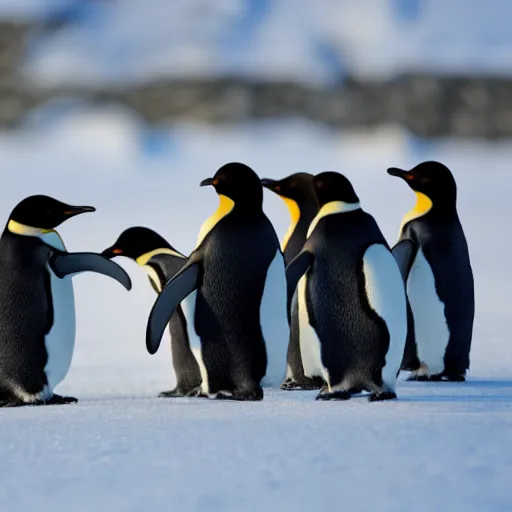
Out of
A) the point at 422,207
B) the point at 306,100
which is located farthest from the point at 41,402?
the point at 306,100

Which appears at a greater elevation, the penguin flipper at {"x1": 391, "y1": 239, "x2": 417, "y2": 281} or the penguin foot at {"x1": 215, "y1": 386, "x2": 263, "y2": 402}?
the penguin flipper at {"x1": 391, "y1": 239, "x2": 417, "y2": 281}

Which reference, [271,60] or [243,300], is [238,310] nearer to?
[243,300]

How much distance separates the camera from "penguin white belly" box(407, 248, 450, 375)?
11.1ft

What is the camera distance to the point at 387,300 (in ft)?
9.43

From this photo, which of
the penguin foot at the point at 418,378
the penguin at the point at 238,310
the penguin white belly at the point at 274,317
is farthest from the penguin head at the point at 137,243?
the penguin foot at the point at 418,378

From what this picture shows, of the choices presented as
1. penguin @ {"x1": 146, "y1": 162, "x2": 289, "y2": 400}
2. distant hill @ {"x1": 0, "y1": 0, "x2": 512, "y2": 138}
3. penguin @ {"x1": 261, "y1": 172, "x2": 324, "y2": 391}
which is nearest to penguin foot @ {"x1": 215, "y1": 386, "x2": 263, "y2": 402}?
penguin @ {"x1": 146, "y1": 162, "x2": 289, "y2": 400}

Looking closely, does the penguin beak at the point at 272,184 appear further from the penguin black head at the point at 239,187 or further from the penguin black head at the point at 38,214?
the penguin black head at the point at 38,214

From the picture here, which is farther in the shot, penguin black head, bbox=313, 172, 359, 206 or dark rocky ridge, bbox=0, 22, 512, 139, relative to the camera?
dark rocky ridge, bbox=0, 22, 512, 139

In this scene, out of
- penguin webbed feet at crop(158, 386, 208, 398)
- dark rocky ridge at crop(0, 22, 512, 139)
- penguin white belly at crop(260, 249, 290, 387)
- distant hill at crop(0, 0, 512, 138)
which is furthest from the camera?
Result: distant hill at crop(0, 0, 512, 138)

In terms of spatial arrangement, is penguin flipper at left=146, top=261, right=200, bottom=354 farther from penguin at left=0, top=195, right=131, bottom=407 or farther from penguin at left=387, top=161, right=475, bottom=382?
penguin at left=387, top=161, right=475, bottom=382

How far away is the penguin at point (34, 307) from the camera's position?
294 centimetres

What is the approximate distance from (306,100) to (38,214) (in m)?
14.2

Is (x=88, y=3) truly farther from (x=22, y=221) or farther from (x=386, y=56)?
(x=22, y=221)

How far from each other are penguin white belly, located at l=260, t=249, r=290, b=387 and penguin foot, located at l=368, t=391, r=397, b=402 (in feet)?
0.76
